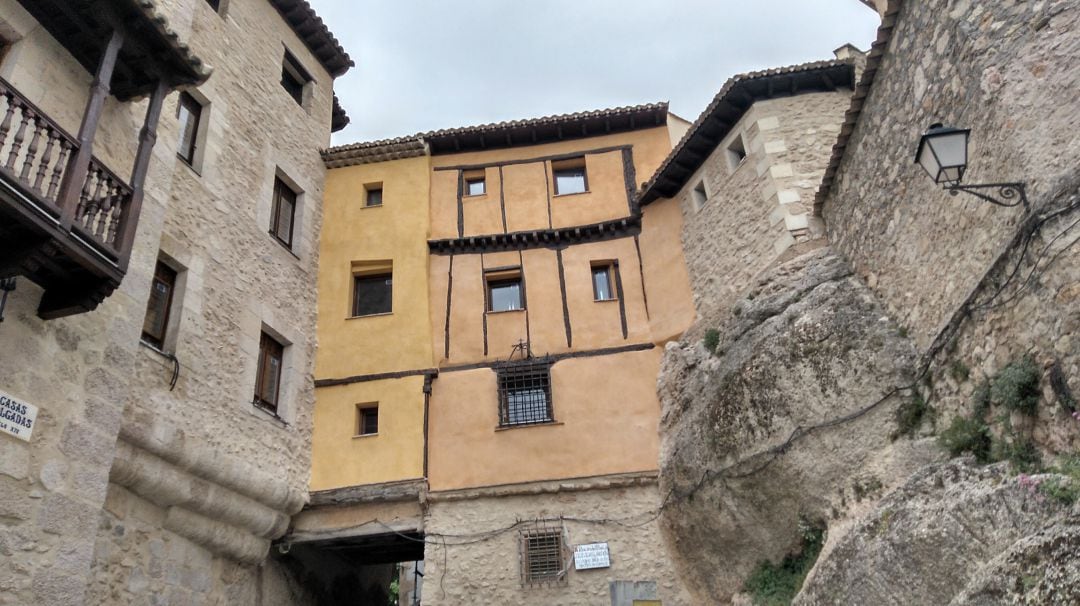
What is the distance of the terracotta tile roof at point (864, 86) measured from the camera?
843 centimetres

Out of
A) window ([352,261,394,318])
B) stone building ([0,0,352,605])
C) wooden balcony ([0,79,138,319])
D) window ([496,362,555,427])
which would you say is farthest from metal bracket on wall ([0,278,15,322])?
window ([496,362,555,427])

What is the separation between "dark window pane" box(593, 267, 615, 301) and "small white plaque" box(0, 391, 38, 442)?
886 centimetres

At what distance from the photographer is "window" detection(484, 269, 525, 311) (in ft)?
45.6

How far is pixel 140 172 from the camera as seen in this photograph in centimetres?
789

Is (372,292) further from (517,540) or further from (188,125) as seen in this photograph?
(517,540)

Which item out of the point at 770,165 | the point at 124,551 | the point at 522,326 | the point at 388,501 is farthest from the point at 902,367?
the point at 124,551

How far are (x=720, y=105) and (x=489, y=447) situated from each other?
6485 mm

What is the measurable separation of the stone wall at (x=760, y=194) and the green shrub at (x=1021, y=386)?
4658 millimetres

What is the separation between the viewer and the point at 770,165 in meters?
11.5

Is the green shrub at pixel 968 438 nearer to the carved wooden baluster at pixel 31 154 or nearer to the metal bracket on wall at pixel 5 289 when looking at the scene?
the carved wooden baluster at pixel 31 154

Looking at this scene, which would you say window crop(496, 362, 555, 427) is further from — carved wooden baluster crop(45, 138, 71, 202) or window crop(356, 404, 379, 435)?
carved wooden baluster crop(45, 138, 71, 202)

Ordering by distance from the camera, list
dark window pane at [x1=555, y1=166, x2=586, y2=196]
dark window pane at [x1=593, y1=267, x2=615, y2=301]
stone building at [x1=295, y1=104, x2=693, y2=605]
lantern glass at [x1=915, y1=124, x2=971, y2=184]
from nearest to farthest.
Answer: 1. lantern glass at [x1=915, y1=124, x2=971, y2=184]
2. stone building at [x1=295, y1=104, x2=693, y2=605]
3. dark window pane at [x1=593, y1=267, x2=615, y2=301]
4. dark window pane at [x1=555, y1=166, x2=586, y2=196]

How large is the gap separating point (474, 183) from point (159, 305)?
679cm

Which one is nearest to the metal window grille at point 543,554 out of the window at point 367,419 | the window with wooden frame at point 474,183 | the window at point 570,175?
the window at point 367,419
